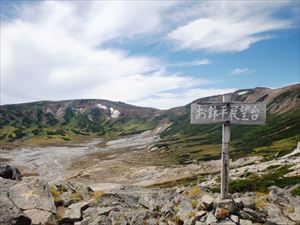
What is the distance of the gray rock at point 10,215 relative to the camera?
1473cm

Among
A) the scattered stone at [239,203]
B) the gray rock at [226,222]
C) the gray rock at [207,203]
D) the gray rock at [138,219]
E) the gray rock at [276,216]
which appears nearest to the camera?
the gray rock at [226,222]

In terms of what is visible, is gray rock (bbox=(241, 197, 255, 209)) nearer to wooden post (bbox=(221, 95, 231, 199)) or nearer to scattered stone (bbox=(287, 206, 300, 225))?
wooden post (bbox=(221, 95, 231, 199))

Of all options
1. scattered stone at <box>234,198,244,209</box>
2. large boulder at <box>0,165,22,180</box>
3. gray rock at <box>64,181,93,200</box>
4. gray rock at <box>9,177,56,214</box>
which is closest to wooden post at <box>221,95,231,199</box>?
scattered stone at <box>234,198,244,209</box>

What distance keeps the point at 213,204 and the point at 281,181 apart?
4732cm

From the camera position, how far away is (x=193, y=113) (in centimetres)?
1825

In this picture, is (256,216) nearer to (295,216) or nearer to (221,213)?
(221,213)

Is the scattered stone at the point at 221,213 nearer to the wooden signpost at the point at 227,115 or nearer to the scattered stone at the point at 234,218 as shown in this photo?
the scattered stone at the point at 234,218

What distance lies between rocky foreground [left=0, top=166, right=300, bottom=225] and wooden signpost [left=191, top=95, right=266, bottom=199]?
1.49 m

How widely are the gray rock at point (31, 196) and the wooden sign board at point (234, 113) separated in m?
8.33

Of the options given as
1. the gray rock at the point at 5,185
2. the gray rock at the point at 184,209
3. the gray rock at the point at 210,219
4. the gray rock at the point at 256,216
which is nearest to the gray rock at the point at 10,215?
the gray rock at the point at 5,185

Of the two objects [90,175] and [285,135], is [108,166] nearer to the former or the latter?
[90,175]

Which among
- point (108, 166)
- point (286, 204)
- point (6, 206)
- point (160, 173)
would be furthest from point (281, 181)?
point (108, 166)

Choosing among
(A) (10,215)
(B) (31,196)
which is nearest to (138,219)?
(B) (31,196)

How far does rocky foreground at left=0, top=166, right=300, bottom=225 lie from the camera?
53.2 feet
